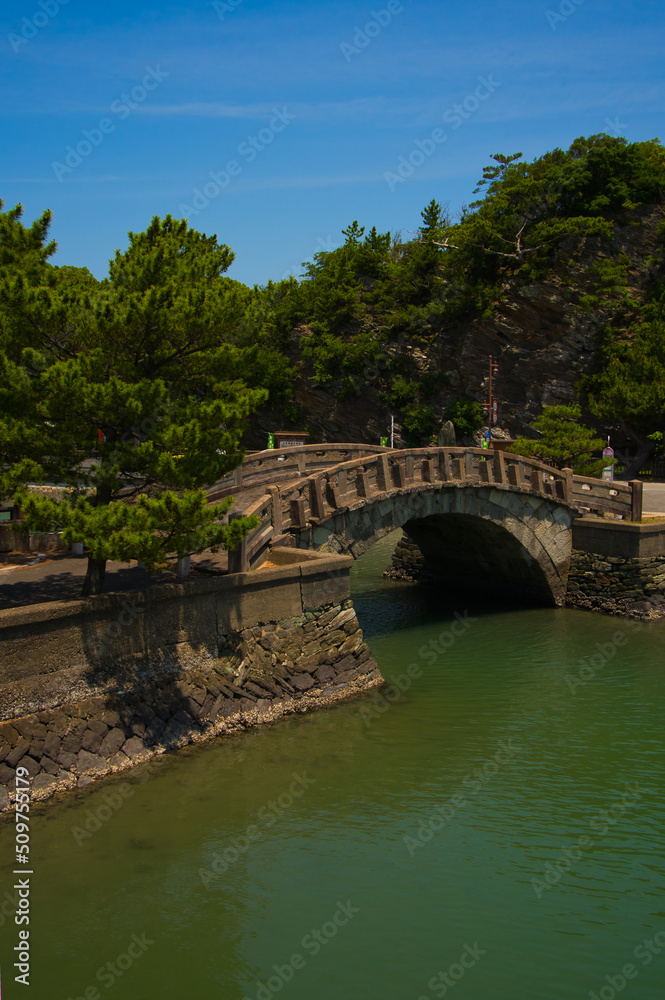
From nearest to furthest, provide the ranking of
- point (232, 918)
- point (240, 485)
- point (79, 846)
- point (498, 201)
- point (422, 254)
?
point (232, 918) < point (79, 846) < point (240, 485) < point (498, 201) < point (422, 254)

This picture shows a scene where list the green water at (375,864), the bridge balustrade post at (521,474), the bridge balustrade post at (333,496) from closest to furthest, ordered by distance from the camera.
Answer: the green water at (375,864)
the bridge balustrade post at (333,496)
the bridge balustrade post at (521,474)

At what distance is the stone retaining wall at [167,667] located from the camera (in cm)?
1132

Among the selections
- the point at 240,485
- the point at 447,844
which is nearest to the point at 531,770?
the point at 447,844

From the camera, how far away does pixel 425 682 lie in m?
17.0

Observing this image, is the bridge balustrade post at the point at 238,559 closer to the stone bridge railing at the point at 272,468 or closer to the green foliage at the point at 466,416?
the stone bridge railing at the point at 272,468

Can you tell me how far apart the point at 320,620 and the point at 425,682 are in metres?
3.04

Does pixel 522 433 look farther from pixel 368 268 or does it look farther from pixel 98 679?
pixel 98 679

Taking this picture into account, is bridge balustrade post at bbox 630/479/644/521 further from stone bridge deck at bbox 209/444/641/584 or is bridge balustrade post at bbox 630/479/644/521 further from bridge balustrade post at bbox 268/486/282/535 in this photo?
bridge balustrade post at bbox 268/486/282/535
